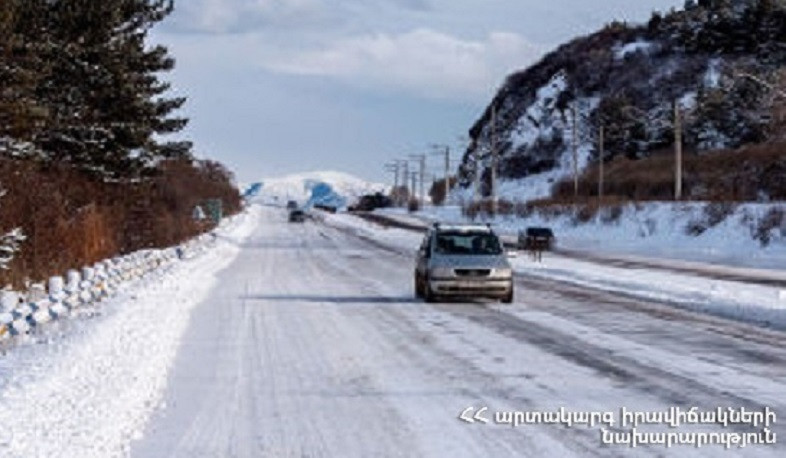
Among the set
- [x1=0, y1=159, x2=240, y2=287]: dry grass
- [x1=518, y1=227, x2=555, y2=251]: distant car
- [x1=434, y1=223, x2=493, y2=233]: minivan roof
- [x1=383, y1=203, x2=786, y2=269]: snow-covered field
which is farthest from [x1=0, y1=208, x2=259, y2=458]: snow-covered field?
[x1=518, y1=227, x2=555, y2=251]: distant car

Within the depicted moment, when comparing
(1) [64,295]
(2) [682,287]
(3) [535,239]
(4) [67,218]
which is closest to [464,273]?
(2) [682,287]

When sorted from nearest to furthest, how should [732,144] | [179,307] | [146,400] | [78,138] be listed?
[146,400], [179,307], [78,138], [732,144]

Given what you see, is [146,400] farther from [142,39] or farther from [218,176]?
[218,176]

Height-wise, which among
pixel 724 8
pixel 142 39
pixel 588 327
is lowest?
pixel 588 327

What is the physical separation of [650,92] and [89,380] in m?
115

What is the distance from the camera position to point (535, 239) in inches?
1996

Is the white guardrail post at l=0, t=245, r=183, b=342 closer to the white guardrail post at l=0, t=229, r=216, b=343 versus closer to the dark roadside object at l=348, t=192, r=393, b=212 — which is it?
the white guardrail post at l=0, t=229, r=216, b=343

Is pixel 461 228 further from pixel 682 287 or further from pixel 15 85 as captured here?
pixel 15 85

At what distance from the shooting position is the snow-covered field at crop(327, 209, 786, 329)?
882 inches

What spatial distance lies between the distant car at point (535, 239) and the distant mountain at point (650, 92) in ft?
143

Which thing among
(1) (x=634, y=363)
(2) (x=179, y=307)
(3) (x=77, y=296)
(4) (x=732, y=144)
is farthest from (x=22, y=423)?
(4) (x=732, y=144)

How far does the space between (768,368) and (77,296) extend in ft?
37.4

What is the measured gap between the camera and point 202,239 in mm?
51219

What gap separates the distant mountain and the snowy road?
3125 inches
